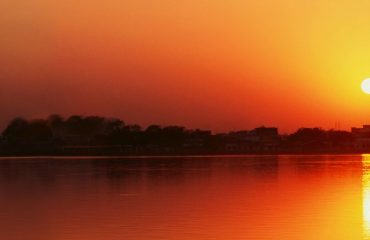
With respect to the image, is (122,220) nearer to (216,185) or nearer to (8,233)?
(8,233)

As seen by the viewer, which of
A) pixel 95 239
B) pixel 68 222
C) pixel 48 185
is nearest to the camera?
pixel 95 239

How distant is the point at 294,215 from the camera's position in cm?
1984

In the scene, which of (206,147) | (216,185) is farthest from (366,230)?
(206,147)

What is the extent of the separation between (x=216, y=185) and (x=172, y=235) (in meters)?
16.2

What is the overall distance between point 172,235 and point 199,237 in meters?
0.69

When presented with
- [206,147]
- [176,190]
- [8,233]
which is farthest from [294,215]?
[206,147]

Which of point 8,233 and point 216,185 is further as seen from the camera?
point 216,185

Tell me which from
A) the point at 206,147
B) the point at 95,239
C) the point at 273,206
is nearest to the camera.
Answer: the point at 95,239

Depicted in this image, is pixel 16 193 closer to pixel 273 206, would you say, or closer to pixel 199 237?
pixel 273 206

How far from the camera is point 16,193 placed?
29.4 meters

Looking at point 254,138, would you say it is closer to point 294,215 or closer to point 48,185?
point 48,185

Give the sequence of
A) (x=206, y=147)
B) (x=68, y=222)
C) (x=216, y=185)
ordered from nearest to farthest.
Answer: (x=68, y=222) < (x=216, y=185) < (x=206, y=147)

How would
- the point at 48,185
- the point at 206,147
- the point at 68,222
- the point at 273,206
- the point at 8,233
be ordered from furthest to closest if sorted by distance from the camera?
1. the point at 206,147
2. the point at 48,185
3. the point at 273,206
4. the point at 68,222
5. the point at 8,233

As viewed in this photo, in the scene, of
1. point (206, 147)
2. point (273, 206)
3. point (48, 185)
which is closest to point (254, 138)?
point (206, 147)
